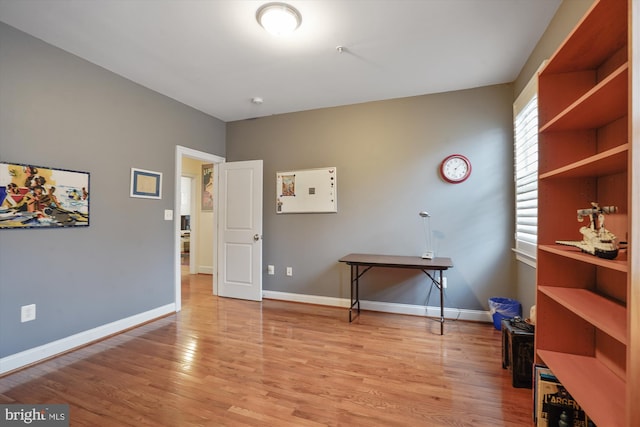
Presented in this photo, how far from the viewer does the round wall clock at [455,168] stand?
3160 mm

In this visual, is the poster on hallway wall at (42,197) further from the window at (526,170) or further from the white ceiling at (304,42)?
the window at (526,170)

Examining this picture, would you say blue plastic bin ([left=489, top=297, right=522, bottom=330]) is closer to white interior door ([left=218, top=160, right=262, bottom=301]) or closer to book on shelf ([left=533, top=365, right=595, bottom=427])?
book on shelf ([left=533, top=365, right=595, bottom=427])

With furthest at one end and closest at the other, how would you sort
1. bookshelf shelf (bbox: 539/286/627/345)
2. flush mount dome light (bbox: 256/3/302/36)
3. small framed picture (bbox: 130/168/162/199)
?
small framed picture (bbox: 130/168/162/199)
flush mount dome light (bbox: 256/3/302/36)
bookshelf shelf (bbox: 539/286/627/345)

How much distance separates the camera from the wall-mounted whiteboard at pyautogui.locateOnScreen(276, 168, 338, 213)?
12.2 ft

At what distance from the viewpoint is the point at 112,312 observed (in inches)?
111

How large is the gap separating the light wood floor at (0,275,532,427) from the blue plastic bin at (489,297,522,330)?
14cm

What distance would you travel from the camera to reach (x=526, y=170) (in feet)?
8.57

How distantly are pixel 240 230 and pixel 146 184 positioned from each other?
4.47 feet

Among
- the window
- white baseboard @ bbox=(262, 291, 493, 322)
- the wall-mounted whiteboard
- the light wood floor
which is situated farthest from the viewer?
the wall-mounted whiteboard

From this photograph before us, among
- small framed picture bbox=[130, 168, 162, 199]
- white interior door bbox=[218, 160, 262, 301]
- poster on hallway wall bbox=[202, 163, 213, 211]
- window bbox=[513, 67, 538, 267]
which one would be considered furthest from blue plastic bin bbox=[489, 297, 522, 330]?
poster on hallway wall bbox=[202, 163, 213, 211]

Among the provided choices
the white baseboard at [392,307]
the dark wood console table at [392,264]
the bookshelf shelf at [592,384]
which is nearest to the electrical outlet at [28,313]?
the white baseboard at [392,307]

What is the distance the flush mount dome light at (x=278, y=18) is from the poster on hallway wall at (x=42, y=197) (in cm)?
216

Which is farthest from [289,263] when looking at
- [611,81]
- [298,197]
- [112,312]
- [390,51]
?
[611,81]

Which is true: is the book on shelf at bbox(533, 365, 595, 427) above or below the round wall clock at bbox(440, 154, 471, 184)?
below
